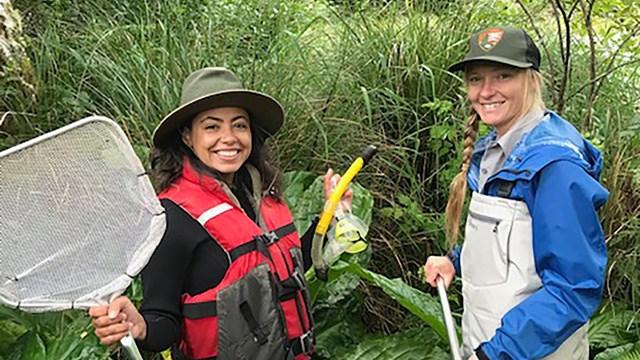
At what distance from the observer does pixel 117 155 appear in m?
1.71

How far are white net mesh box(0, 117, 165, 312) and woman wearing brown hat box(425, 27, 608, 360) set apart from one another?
962 millimetres

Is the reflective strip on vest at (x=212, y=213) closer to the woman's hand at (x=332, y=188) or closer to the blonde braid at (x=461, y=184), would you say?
the woman's hand at (x=332, y=188)

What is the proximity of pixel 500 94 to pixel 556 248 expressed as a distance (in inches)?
20.5

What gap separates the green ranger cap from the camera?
6.71 feet

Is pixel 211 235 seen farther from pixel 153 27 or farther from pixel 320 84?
pixel 153 27

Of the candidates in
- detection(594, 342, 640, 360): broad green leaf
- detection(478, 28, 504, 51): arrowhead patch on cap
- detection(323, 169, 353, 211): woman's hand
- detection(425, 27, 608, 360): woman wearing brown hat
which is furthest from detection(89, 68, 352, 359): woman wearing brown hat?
detection(594, 342, 640, 360): broad green leaf

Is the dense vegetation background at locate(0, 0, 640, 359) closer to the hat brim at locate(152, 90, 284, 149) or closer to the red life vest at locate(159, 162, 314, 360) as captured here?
the red life vest at locate(159, 162, 314, 360)

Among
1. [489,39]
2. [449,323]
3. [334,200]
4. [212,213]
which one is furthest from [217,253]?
[489,39]

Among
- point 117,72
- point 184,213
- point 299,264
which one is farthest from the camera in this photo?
point 117,72

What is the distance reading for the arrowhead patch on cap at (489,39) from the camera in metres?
2.08

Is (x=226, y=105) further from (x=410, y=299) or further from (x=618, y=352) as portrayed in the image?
(x=618, y=352)

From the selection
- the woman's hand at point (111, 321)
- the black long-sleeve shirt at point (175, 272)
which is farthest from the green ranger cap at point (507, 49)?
the woman's hand at point (111, 321)

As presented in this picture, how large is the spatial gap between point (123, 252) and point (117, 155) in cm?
25

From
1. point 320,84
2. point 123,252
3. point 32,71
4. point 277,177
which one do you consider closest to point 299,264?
point 277,177
